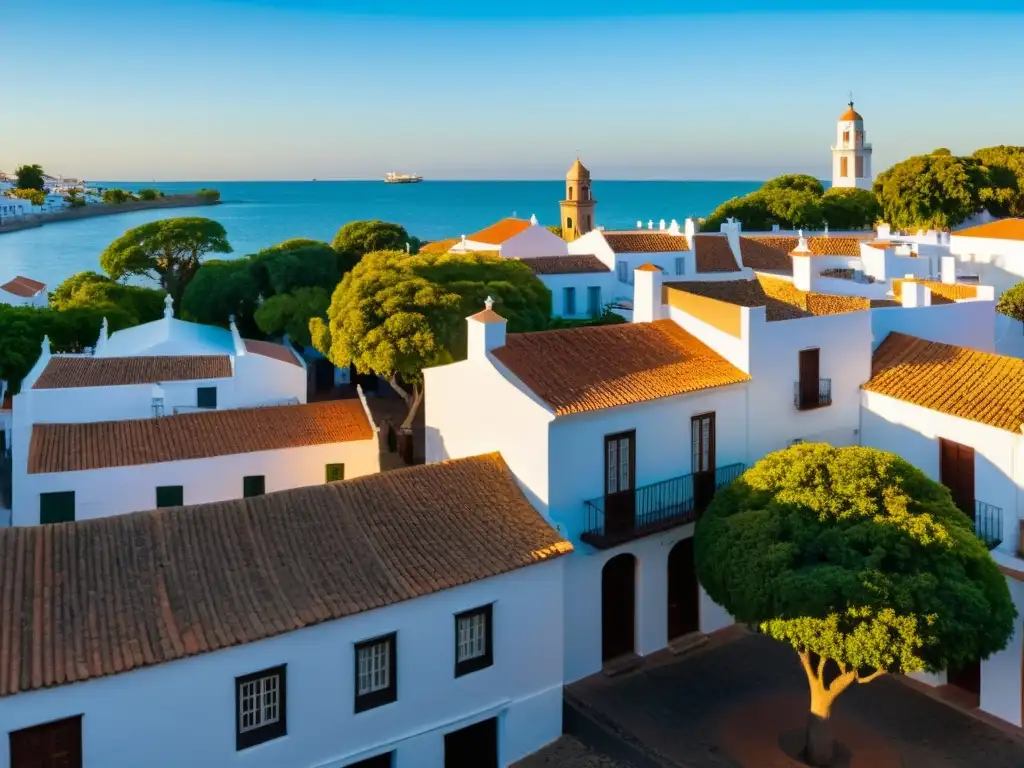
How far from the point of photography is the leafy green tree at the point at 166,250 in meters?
45.6

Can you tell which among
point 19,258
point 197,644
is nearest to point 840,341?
point 197,644

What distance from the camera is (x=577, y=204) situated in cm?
5797

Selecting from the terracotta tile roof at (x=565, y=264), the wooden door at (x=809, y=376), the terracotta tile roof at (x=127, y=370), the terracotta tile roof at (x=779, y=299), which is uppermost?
the terracotta tile roof at (x=565, y=264)

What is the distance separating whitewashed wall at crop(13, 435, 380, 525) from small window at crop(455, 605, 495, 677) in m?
7.93

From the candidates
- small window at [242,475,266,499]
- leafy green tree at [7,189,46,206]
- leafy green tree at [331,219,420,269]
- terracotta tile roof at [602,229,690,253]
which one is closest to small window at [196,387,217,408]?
small window at [242,475,266,499]

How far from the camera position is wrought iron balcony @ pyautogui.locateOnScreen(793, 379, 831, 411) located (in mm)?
17828

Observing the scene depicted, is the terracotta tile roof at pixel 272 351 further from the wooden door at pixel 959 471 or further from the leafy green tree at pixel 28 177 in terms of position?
the leafy green tree at pixel 28 177

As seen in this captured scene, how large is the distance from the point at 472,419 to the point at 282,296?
65.7 feet

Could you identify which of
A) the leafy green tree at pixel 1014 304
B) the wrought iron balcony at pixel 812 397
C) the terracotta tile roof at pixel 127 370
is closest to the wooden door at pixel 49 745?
the wrought iron balcony at pixel 812 397

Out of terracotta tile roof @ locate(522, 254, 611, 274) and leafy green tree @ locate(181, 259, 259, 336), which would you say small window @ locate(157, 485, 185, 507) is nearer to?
leafy green tree @ locate(181, 259, 259, 336)

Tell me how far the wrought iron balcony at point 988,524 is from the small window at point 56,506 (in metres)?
16.2

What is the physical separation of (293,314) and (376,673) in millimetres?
23173

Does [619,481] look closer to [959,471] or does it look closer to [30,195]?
[959,471]

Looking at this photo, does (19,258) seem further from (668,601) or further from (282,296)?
(668,601)
